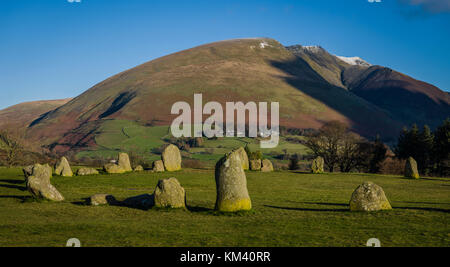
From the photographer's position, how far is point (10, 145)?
4744cm

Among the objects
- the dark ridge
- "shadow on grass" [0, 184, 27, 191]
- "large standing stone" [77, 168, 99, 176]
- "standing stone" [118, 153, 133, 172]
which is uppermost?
the dark ridge

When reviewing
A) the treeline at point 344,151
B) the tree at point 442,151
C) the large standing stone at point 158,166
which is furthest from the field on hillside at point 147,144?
the large standing stone at point 158,166

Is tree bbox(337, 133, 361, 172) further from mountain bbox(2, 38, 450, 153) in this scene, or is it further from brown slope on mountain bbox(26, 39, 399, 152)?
mountain bbox(2, 38, 450, 153)

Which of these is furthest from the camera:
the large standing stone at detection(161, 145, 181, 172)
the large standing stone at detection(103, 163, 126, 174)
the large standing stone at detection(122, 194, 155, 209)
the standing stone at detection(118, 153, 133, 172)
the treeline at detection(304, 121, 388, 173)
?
the treeline at detection(304, 121, 388, 173)

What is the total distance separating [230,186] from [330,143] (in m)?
39.5

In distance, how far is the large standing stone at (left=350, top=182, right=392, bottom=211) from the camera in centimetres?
1595

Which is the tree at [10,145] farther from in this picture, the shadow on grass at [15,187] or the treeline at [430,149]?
the treeline at [430,149]

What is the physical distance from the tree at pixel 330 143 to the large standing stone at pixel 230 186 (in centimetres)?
3904

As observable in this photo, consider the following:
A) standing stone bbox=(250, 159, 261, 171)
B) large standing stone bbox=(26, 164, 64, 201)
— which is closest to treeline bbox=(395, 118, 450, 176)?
standing stone bbox=(250, 159, 261, 171)

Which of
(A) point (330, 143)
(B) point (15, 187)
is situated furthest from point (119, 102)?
(B) point (15, 187)

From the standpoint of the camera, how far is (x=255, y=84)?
520ft

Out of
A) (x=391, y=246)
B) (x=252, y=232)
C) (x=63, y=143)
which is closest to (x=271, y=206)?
(x=252, y=232)

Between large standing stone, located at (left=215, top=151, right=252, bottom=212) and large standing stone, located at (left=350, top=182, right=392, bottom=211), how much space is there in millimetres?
4594
